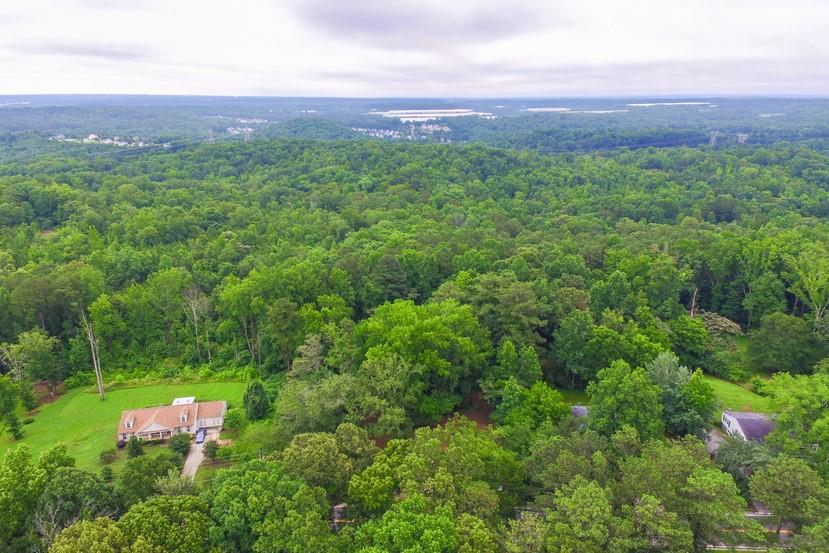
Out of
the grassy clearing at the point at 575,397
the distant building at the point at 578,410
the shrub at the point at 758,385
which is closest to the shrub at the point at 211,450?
the distant building at the point at 578,410

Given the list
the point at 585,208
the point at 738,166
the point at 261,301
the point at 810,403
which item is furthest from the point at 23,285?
the point at 738,166

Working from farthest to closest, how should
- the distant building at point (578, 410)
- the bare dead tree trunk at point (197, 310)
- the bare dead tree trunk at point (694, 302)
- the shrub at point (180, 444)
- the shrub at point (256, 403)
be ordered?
the bare dead tree trunk at point (694, 302), the bare dead tree trunk at point (197, 310), the shrub at point (256, 403), the distant building at point (578, 410), the shrub at point (180, 444)

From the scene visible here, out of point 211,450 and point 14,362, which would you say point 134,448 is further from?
A: point 14,362

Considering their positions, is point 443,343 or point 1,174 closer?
point 443,343

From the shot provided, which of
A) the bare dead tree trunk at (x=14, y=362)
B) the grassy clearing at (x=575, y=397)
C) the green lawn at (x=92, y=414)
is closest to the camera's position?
the green lawn at (x=92, y=414)

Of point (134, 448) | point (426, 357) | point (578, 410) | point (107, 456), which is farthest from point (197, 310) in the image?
point (578, 410)

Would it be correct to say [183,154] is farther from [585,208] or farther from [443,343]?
[443,343]

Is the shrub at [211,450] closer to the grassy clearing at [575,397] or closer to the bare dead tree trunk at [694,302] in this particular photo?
the grassy clearing at [575,397]

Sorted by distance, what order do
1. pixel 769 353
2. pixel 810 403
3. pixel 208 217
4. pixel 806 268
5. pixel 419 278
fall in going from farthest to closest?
pixel 208 217 → pixel 419 278 → pixel 806 268 → pixel 769 353 → pixel 810 403

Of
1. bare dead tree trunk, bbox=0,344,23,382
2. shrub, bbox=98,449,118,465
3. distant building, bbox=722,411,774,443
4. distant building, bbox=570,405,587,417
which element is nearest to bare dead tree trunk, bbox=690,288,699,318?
distant building, bbox=722,411,774,443
